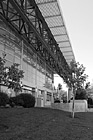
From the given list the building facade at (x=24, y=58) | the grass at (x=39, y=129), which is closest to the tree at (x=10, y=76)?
the grass at (x=39, y=129)

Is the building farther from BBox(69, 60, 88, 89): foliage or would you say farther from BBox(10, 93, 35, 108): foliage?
BBox(10, 93, 35, 108): foliage

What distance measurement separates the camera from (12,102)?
54.6 feet

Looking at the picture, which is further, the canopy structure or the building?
the canopy structure

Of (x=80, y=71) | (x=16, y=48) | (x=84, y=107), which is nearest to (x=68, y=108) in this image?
(x=84, y=107)

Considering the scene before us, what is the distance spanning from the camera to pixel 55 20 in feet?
71.4

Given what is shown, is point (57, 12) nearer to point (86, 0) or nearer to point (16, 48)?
point (86, 0)

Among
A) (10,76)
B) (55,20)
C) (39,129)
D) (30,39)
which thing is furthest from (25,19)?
(39,129)

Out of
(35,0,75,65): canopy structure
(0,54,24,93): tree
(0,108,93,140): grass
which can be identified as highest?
(35,0,75,65): canopy structure

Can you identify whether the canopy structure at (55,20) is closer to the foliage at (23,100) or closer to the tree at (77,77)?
the tree at (77,77)

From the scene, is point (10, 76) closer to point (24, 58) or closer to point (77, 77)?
point (77, 77)

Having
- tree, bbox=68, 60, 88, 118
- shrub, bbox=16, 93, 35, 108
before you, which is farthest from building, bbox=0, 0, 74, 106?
shrub, bbox=16, 93, 35, 108

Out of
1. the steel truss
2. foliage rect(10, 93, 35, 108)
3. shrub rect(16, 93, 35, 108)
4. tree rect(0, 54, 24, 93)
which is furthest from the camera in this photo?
shrub rect(16, 93, 35, 108)

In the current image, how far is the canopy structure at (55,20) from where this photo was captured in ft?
59.0

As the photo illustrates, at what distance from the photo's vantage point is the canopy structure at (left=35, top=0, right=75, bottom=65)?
1798cm
